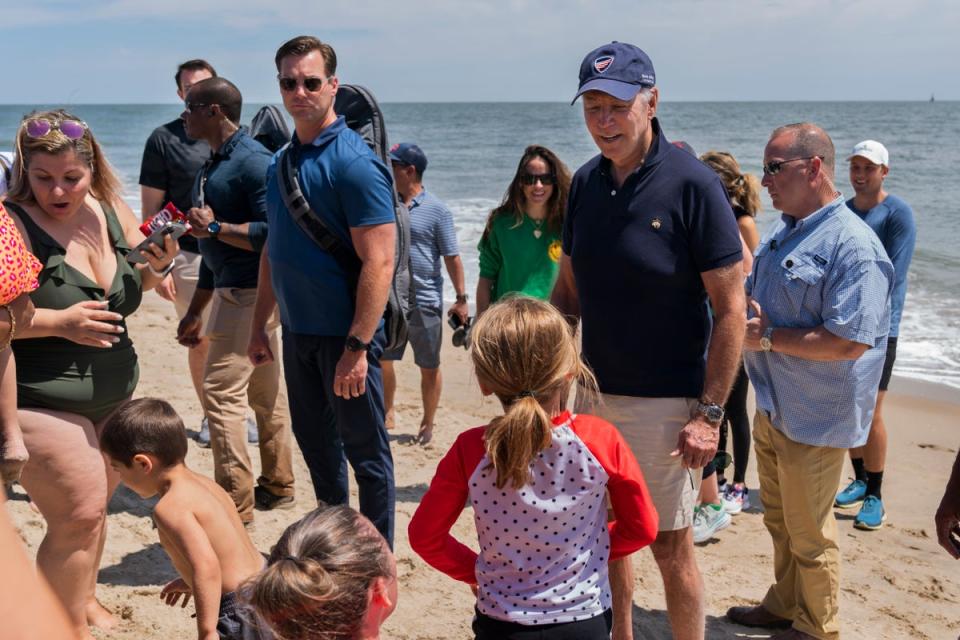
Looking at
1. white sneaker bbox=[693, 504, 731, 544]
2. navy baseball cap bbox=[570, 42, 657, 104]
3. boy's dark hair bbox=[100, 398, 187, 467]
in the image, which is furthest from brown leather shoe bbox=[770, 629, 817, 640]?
boy's dark hair bbox=[100, 398, 187, 467]

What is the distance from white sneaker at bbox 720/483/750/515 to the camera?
Result: 5539mm

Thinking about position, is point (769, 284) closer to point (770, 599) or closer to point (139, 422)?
point (770, 599)

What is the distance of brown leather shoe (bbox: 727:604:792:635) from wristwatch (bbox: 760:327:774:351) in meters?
Answer: 1.22

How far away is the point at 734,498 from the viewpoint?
559 cm

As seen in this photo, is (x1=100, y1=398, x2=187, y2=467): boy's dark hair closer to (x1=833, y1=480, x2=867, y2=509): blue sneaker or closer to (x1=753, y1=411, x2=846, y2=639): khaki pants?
(x1=753, y1=411, x2=846, y2=639): khaki pants

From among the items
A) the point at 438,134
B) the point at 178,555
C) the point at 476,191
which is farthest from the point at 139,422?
the point at 438,134

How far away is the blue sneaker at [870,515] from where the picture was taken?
543cm

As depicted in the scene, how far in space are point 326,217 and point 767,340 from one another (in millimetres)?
1769

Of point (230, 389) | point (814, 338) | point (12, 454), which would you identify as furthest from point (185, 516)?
point (814, 338)

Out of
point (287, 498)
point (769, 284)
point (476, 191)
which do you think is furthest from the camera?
point (476, 191)

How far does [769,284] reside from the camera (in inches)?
153

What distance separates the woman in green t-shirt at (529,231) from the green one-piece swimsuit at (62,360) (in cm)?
219

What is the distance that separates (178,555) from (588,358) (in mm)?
1508

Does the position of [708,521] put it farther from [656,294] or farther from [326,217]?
[326,217]
